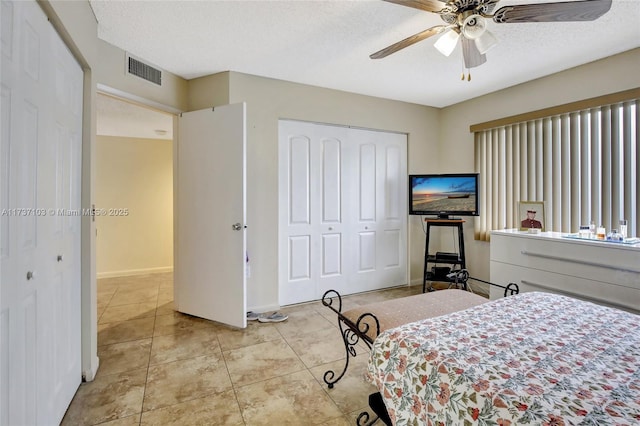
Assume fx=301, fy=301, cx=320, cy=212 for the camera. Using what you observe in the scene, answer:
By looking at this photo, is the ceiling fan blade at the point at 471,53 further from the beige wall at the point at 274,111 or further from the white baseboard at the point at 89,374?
the white baseboard at the point at 89,374

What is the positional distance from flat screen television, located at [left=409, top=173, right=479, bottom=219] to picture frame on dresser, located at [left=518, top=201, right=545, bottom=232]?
17.8 inches

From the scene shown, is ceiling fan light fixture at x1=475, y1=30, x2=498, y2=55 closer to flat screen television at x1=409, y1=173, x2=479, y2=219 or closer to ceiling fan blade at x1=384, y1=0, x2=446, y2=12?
ceiling fan blade at x1=384, y1=0, x2=446, y2=12

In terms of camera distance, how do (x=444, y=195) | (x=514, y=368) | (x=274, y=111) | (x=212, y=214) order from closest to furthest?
(x=514, y=368) < (x=212, y=214) < (x=274, y=111) < (x=444, y=195)

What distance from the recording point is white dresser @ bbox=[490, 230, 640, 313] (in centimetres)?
223

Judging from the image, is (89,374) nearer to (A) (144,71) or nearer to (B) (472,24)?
(A) (144,71)

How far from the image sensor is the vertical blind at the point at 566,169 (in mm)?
2613

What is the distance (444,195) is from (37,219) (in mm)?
3641

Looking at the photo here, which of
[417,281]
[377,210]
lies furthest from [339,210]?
[417,281]

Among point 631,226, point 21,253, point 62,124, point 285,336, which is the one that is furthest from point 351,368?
point 631,226

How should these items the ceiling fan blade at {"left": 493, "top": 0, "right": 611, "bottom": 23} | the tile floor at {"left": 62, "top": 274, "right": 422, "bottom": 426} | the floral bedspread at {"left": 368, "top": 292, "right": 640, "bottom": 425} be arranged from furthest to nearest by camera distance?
the tile floor at {"left": 62, "top": 274, "right": 422, "bottom": 426} < the ceiling fan blade at {"left": 493, "top": 0, "right": 611, "bottom": 23} < the floral bedspread at {"left": 368, "top": 292, "right": 640, "bottom": 425}

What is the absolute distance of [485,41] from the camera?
68.6 inches

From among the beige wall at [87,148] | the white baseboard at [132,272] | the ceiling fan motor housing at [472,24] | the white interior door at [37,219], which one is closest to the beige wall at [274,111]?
the beige wall at [87,148]

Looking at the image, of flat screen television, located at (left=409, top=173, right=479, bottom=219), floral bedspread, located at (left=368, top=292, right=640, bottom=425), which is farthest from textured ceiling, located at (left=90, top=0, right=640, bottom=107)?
floral bedspread, located at (left=368, top=292, right=640, bottom=425)

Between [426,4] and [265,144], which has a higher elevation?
[426,4]
